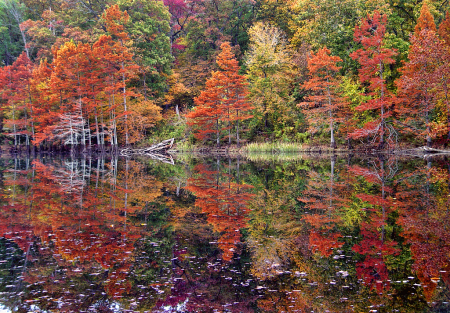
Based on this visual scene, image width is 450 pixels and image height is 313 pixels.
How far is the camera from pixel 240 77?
31.1m

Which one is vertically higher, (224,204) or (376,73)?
(376,73)

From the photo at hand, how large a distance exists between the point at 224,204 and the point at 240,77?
23050mm

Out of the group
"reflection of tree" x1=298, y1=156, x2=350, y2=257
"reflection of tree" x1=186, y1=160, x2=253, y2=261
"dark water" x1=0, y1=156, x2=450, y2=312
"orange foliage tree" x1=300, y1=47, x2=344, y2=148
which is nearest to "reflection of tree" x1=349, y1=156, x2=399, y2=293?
"dark water" x1=0, y1=156, x2=450, y2=312

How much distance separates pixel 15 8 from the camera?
161 feet

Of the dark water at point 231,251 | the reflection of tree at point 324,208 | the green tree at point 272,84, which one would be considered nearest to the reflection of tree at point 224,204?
the dark water at point 231,251

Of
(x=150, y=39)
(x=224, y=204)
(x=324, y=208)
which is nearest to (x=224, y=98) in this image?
(x=150, y=39)

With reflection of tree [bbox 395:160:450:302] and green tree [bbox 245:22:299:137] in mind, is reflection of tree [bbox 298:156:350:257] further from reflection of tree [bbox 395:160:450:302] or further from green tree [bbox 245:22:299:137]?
green tree [bbox 245:22:299:137]

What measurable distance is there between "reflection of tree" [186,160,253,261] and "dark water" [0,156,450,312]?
0.17 ft

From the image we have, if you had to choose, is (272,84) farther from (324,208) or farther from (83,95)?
(324,208)

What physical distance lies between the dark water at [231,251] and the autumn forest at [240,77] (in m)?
17.1

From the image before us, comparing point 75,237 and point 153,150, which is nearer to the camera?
point 75,237

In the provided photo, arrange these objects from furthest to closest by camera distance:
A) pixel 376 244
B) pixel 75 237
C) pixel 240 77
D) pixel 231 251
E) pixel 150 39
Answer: pixel 150 39, pixel 240 77, pixel 75 237, pixel 376 244, pixel 231 251

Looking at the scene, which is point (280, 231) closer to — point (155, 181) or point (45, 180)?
point (155, 181)

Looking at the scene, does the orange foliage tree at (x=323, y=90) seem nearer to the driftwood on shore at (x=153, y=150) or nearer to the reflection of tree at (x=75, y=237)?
the driftwood on shore at (x=153, y=150)
